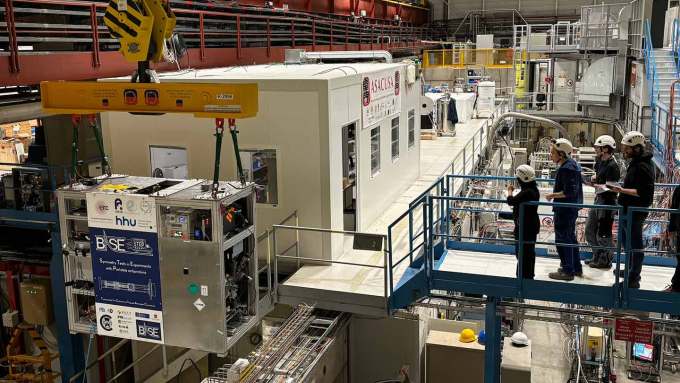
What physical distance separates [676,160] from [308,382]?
9169 mm

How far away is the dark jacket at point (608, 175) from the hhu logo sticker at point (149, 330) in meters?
5.28

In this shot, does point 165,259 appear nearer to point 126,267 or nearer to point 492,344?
point 126,267

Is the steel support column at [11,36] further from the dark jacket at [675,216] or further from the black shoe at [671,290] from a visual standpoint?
the black shoe at [671,290]

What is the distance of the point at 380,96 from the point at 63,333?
21.7ft

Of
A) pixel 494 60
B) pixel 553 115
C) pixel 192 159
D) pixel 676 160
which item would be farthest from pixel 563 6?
pixel 192 159

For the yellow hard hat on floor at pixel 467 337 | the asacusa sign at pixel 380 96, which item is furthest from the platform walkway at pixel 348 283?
the asacusa sign at pixel 380 96

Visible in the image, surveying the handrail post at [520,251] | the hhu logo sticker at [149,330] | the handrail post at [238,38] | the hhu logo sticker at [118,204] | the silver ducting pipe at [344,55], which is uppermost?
the handrail post at [238,38]

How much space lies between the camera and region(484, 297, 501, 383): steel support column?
303 inches

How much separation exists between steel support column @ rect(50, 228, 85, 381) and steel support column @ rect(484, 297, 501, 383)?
5800mm

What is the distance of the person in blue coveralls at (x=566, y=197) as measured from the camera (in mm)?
7156

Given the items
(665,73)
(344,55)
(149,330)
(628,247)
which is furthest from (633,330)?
(665,73)

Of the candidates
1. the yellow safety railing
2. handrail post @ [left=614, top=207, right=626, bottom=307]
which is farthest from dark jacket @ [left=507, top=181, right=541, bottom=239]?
the yellow safety railing

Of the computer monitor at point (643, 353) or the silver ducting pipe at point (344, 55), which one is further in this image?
the silver ducting pipe at point (344, 55)

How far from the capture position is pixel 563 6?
4394 centimetres
